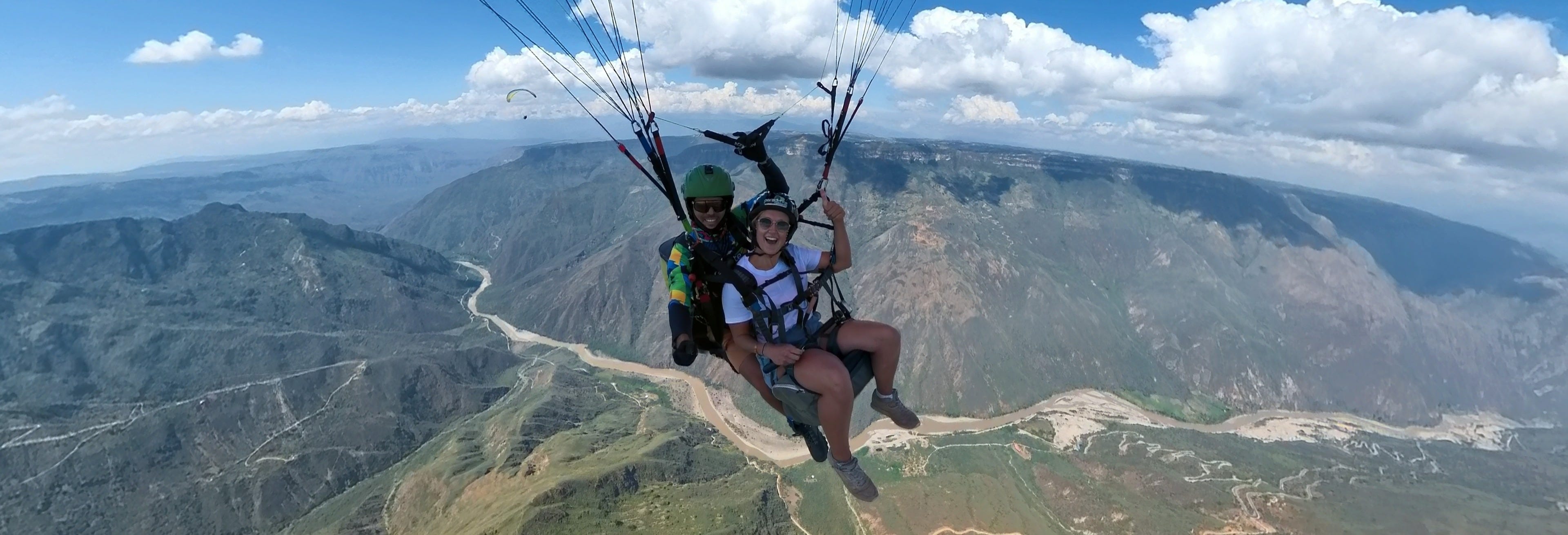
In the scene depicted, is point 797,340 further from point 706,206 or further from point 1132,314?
point 1132,314

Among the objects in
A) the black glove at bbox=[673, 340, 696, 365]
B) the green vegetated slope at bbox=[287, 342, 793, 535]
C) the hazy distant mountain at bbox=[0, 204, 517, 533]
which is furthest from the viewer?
the hazy distant mountain at bbox=[0, 204, 517, 533]

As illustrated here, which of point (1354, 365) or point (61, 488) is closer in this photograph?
point (61, 488)

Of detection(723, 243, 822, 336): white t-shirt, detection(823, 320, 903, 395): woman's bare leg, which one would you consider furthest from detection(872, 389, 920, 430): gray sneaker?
detection(723, 243, 822, 336): white t-shirt

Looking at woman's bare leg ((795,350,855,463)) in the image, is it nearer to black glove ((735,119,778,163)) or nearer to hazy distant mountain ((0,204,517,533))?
black glove ((735,119,778,163))

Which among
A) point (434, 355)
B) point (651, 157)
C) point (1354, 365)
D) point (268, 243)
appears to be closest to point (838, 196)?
point (434, 355)

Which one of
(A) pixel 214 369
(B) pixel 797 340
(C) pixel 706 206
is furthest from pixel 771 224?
(A) pixel 214 369

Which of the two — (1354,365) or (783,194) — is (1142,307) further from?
(783,194)

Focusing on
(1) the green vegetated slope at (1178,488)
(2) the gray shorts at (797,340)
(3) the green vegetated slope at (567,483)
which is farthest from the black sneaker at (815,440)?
(1) the green vegetated slope at (1178,488)
